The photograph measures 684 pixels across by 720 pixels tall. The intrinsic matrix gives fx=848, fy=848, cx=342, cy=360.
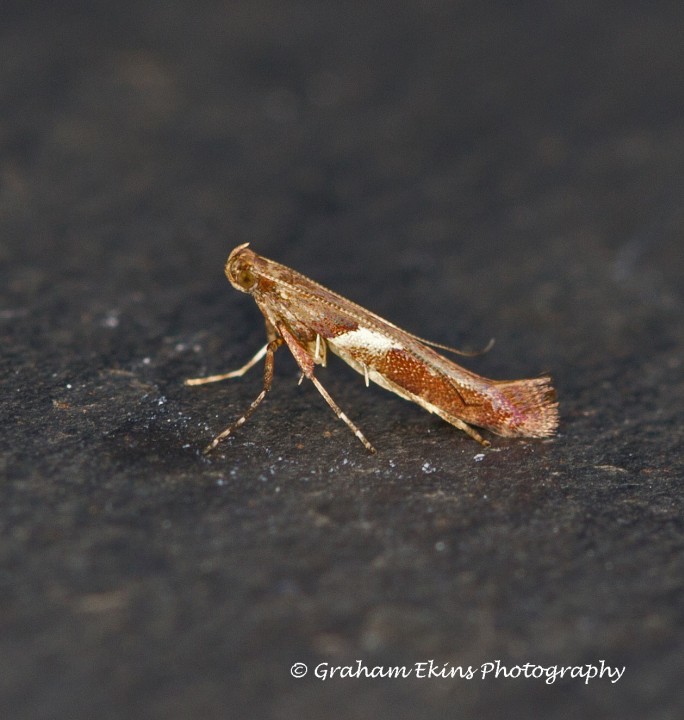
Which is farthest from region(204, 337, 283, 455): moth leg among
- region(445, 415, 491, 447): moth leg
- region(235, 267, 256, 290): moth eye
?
region(445, 415, 491, 447): moth leg

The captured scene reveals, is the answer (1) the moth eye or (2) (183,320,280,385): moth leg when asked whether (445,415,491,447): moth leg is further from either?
(1) the moth eye

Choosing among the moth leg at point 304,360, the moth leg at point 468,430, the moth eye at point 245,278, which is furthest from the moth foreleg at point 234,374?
the moth leg at point 468,430

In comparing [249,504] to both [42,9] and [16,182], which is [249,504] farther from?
[42,9]

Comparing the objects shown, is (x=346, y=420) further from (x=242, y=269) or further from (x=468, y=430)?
(x=242, y=269)

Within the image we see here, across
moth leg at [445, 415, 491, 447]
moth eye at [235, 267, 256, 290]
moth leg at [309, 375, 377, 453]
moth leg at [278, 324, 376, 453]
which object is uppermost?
moth eye at [235, 267, 256, 290]

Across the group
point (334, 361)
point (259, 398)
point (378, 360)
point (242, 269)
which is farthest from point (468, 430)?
point (242, 269)

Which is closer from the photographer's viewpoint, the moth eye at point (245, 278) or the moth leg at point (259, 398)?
the moth leg at point (259, 398)

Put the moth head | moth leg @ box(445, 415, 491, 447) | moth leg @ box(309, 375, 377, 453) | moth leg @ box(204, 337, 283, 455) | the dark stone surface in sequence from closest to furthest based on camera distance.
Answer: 1. the dark stone surface
2. moth leg @ box(204, 337, 283, 455)
3. moth leg @ box(309, 375, 377, 453)
4. moth leg @ box(445, 415, 491, 447)
5. the moth head

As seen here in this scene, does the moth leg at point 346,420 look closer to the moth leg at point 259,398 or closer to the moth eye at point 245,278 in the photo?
the moth leg at point 259,398
